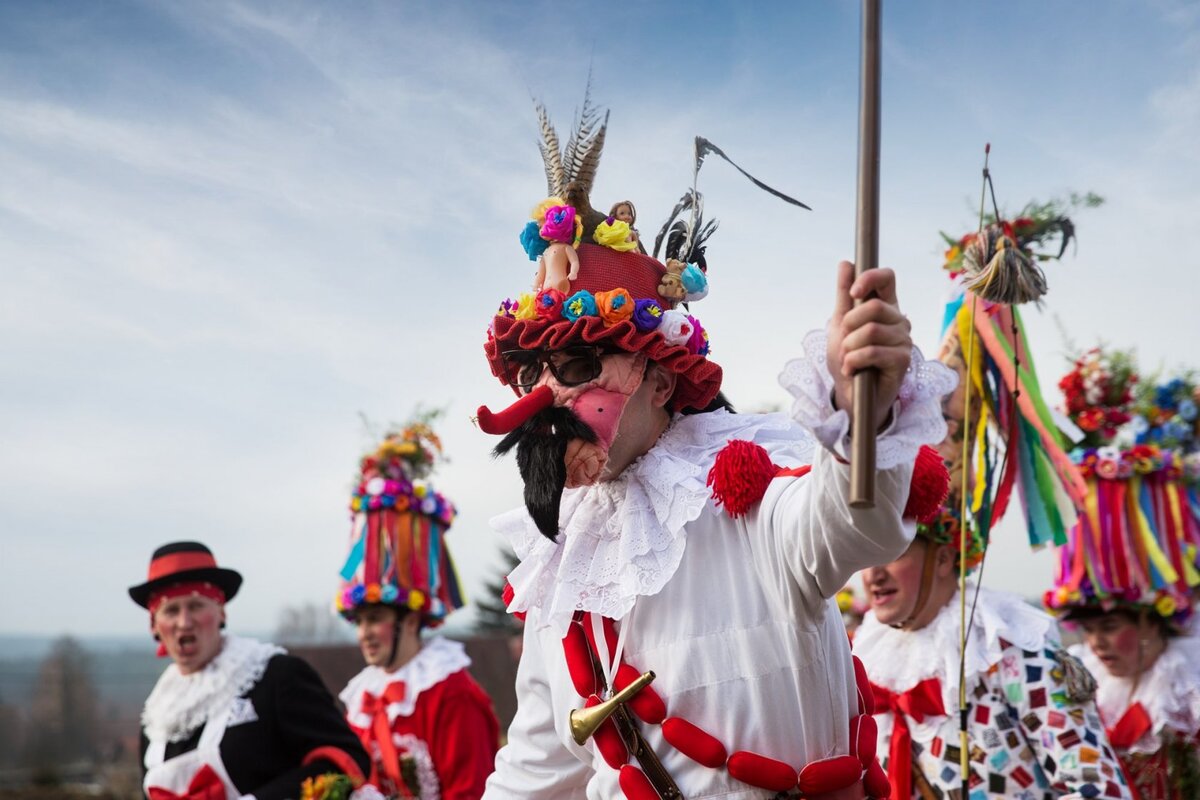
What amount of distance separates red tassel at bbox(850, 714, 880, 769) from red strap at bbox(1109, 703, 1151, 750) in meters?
4.15

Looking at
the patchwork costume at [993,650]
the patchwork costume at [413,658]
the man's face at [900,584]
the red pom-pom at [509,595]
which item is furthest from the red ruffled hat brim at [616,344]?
the patchwork costume at [413,658]

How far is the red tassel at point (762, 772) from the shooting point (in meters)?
2.54

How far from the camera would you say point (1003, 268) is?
312cm

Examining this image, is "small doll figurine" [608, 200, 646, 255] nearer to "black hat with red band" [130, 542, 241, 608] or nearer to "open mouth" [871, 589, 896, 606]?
"open mouth" [871, 589, 896, 606]

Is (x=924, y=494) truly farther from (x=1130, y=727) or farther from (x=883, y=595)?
(x=1130, y=727)

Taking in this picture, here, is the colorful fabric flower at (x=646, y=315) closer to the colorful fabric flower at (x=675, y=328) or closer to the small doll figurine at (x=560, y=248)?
the colorful fabric flower at (x=675, y=328)

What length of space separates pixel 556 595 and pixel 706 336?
769 millimetres

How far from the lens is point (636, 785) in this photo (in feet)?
8.74

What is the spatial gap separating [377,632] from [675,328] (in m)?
4.86

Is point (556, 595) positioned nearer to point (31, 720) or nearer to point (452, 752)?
point (452, 752)

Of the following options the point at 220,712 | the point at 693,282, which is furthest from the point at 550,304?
the point at 220,712

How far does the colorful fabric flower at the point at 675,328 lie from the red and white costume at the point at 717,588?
229 millimetres

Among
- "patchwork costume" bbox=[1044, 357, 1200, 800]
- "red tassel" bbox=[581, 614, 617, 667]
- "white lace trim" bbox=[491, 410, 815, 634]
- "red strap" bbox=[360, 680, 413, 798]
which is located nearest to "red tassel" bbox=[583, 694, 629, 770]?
"red tassel" bbox=[581, 614, 617, 667]

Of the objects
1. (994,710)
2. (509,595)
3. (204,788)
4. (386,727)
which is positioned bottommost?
(204,788)
